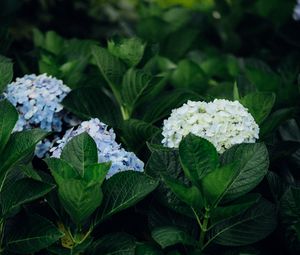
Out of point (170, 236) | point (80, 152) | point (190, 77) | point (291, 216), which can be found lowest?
point (190, 77)

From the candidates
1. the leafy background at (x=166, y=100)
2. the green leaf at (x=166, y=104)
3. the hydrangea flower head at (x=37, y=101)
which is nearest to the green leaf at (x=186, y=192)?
the leafy background at (x=166, y=100)

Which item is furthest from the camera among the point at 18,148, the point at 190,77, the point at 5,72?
the point at 190,77

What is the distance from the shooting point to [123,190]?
76.7 inches

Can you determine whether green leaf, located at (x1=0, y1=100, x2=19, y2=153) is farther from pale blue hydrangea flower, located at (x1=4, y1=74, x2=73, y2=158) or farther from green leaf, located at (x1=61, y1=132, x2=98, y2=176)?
pale blue hydrangea flower, located at (x1=4, y1=74, x2=73, y2=158)

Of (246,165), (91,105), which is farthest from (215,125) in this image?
(91,105)

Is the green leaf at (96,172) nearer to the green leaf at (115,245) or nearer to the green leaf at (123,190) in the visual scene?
the green leaf at (123,190)

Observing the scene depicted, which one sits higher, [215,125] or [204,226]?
[215,125]

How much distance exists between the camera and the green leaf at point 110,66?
2.59m

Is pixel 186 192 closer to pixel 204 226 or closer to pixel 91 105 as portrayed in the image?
pixel 204 226

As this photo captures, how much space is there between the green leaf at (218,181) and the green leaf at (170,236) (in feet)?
0.41

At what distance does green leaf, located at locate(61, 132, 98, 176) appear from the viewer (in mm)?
2018

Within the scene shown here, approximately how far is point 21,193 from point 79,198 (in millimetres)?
206

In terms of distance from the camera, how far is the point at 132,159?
2193 mm

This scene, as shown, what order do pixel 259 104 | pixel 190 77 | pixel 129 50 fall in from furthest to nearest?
pixel 190 77
pixel 129 50
pixel 259 104
